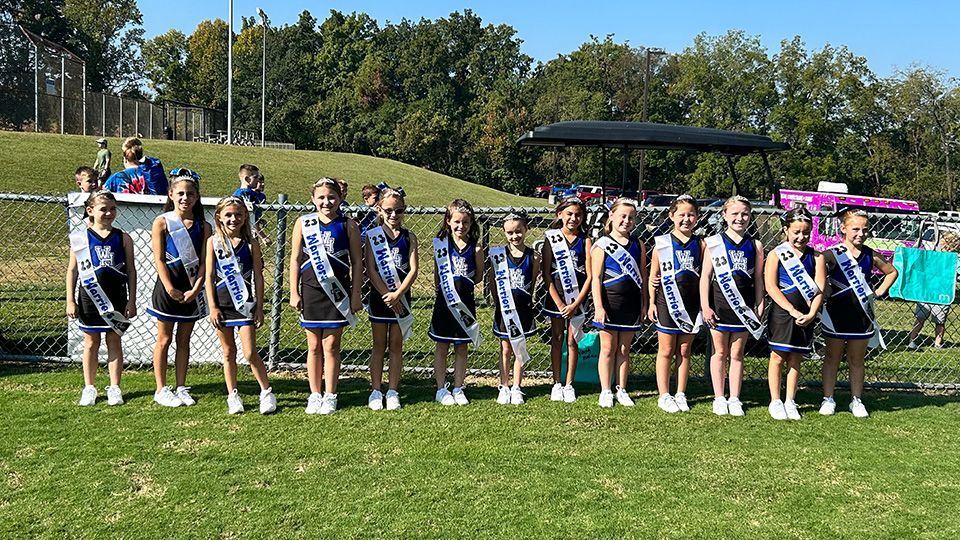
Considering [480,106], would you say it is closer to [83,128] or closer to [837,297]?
[83,128]

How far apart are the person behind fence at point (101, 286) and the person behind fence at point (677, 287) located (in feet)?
11.3

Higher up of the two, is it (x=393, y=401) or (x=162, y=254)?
(x=162, y=254)

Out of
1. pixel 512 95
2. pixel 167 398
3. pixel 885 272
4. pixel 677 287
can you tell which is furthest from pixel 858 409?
pixel 512 95

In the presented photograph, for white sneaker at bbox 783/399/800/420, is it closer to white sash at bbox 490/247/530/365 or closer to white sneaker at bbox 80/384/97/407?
white sash at bbox 490/247/530/365

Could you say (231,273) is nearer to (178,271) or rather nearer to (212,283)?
(212,283)

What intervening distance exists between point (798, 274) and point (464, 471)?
2535 millimetres

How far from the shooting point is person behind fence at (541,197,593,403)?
496 cm

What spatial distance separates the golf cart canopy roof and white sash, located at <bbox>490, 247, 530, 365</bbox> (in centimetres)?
276

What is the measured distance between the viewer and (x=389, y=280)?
477 cm

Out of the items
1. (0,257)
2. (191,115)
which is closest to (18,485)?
(0,257)

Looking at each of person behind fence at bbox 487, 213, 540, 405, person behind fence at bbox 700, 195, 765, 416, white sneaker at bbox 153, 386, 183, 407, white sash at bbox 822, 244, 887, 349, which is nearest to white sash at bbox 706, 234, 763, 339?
person behind fence at bbox 700, 195, 765, 416

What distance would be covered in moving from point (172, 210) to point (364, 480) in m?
2.43

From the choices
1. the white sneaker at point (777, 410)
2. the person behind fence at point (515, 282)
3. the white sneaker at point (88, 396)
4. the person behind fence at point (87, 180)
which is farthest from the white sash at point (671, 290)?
the person behind fence at point (87, 180)

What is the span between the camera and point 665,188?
150 ft
